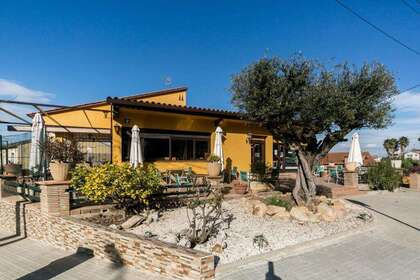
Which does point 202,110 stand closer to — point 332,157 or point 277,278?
point 277,278

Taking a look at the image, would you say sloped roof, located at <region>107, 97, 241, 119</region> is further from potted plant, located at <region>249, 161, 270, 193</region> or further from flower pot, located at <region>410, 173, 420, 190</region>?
flower pot, located at <region>410, 173, 420, 190</region>

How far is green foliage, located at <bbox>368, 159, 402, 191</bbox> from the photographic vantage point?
17531 mm

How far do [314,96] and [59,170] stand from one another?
6.99 meters

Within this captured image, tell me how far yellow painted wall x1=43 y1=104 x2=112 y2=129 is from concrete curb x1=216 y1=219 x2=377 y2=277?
977 cm

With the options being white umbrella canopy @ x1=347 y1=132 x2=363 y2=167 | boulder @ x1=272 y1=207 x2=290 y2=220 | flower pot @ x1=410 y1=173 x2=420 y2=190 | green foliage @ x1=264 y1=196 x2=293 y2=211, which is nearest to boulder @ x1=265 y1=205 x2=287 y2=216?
boulder @ x1=272 y1=207 x2=290 y2=220

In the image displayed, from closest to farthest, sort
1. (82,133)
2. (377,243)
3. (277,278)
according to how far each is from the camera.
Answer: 1. (277,278)
2. (377,243)
3. (82,133)

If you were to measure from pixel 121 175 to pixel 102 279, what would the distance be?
9.75 feet

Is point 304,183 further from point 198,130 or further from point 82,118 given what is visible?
point 82,118

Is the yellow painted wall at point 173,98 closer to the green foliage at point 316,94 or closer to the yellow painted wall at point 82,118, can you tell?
the yellow painted wall at point 82,118

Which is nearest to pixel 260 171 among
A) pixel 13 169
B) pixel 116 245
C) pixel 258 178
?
pixel 258 178

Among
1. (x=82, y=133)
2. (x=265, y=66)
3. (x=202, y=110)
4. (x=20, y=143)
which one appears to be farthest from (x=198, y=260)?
(x=20, y=143)

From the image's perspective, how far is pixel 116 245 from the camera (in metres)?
6.93

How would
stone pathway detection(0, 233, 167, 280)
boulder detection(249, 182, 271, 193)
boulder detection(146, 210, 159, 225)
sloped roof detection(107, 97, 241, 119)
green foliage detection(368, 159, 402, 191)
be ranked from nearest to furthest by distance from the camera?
stone pathway detection(0, 233, 167, 280)
boulder detection(146, 210, 159, 225)
sloped roof detection(107, 97, 241, 119)
boulder detection(249, 182, 271, 193)
green foliage detection(368, 159, 402, 191)

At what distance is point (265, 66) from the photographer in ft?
33.7
